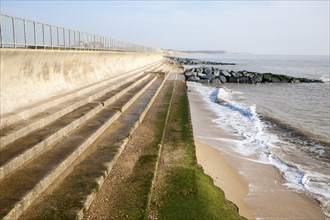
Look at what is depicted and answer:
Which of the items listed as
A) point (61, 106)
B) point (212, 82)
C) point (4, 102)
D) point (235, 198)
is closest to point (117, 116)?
point (61, 106)

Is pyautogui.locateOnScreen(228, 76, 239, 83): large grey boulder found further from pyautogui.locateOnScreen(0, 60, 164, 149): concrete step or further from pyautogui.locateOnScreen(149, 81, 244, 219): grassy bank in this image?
pyautogui.locateOnScreen(149, 81, 244, 219): grassy bank

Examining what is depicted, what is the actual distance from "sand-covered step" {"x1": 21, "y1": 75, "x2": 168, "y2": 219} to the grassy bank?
1185 millimetres

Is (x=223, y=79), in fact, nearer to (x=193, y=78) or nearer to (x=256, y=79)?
(x=193, y=78)

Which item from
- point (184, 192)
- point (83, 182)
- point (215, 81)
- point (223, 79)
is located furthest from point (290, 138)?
point (223, 79)

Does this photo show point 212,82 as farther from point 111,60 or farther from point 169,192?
point 169,192

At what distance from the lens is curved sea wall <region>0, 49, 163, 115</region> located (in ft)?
31.8

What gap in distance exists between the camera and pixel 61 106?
12.3 meters

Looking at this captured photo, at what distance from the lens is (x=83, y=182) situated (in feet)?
22.2

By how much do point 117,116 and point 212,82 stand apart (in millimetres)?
31030

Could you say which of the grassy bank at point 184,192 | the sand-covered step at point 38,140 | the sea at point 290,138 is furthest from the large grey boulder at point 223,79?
the grassy bank at point 184,192

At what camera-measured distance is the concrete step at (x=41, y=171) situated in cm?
554

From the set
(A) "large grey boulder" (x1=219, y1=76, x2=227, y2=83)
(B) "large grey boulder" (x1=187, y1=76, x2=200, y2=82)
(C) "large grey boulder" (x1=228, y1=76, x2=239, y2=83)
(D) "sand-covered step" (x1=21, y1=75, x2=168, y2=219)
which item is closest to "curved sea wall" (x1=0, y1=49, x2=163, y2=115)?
(D) "sand-covered step" (x1=21, y1=75, x2=168, y2=219)

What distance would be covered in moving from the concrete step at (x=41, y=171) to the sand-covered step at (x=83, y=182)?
0.18m

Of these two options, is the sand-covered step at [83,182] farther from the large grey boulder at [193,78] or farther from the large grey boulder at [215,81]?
the large grey boulder at [215,81]
